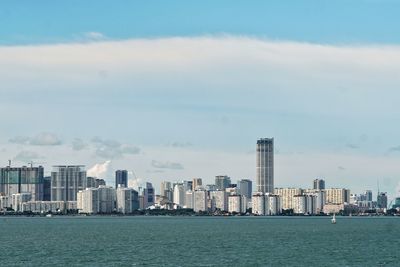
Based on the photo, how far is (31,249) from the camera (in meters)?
139

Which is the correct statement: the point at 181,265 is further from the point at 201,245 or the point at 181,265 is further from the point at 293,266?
the point at 201,245

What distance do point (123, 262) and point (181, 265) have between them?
769 cm

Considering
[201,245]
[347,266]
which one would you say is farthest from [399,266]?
[201,245]

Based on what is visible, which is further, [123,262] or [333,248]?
[333,248]

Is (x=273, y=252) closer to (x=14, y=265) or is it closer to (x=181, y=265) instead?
(x=181, y=265)

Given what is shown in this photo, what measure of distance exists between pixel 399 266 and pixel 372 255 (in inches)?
767

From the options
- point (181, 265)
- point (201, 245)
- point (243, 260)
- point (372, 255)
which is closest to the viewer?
point (181, 265)

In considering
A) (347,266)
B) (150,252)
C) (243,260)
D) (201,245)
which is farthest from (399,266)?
(201,245)

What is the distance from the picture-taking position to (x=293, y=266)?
361ft

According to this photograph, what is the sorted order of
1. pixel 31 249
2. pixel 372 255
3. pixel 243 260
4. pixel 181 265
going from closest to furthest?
pixel 181 265 → pixel 243 260 → pixel 372 255 → pixel 31 249

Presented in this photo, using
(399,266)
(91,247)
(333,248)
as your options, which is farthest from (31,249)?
(399,266)

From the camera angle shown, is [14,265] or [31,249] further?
[31,249]

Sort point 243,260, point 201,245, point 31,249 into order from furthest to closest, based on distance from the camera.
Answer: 1. point 201,245
2. point 31,249
3. point 243,260

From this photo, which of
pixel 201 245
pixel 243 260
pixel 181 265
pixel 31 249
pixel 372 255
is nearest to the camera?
pixel 181 265
